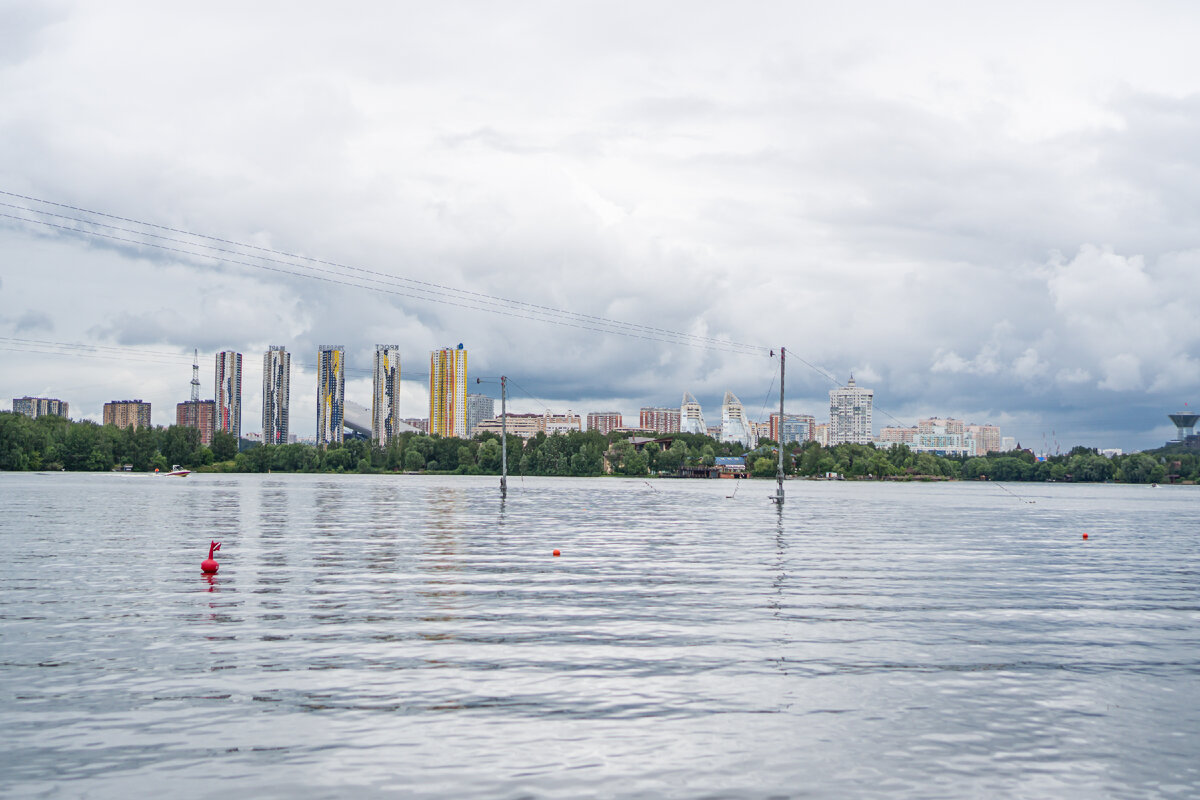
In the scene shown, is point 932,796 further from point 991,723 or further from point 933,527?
point 933,527

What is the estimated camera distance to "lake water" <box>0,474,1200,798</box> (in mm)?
15766

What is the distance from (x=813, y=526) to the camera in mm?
86375

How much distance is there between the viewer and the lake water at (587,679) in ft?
51.7

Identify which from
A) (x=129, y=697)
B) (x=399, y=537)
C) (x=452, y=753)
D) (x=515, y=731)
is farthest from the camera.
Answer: (x=399, y=537)

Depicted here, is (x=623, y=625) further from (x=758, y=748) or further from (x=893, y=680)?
(x=758, y=748)

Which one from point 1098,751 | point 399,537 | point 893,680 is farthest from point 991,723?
point 399,537

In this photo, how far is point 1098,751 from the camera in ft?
57.5

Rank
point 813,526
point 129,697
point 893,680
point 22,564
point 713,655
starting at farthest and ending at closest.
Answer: point 813,526 < point 22,564 < point 713,655 < point 893,680 < point 129,697

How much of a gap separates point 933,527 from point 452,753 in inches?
3166

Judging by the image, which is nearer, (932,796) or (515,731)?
(932,796)

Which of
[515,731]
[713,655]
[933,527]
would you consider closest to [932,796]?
[515,731]

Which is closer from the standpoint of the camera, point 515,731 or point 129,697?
point 515,731

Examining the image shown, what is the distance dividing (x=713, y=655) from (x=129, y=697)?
1332 cm

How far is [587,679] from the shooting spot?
72.0 ft
